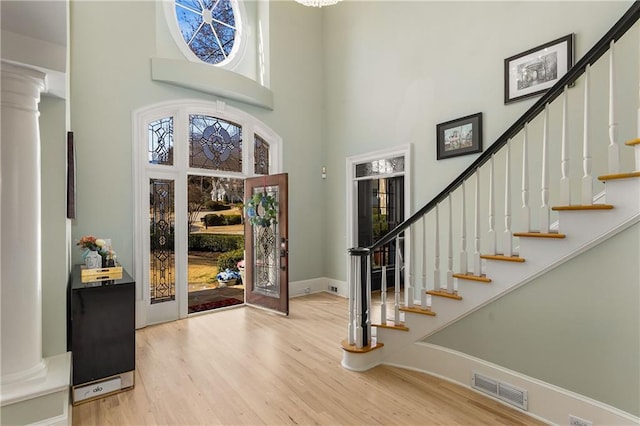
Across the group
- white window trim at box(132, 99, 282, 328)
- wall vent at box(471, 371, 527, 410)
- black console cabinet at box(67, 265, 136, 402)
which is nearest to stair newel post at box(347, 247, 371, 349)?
wall vent at box(471, 371, 527, 410)

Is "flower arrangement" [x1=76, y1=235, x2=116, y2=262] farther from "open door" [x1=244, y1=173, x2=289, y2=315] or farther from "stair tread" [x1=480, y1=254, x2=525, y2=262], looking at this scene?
"stair tread" [x1=480, y1=254, x2=525, y2=262]

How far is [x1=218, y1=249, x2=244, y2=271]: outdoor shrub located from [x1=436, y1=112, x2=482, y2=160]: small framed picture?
5.70 meters

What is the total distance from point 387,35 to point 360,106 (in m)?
1.10

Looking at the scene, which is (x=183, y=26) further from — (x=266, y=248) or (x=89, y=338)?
(x=89, y=338)

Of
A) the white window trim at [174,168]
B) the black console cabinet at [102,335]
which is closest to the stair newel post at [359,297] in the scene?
the black console cabinet at [102,335]

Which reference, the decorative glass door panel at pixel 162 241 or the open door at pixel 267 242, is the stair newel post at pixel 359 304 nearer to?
the open door at pixel 267 242

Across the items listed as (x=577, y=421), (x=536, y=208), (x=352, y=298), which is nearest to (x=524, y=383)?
(x=577, y=421)

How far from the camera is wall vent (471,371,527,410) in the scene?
93.6 inches

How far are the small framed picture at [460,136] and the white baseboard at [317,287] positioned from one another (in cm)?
285

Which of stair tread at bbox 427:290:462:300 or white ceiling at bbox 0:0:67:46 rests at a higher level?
white ceiling at bbox 0:0:67:46

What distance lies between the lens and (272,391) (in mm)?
2699

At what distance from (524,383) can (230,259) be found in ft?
22.6

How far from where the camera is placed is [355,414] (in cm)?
238

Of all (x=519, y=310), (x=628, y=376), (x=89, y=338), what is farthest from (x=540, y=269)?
(x=89, y=338)
